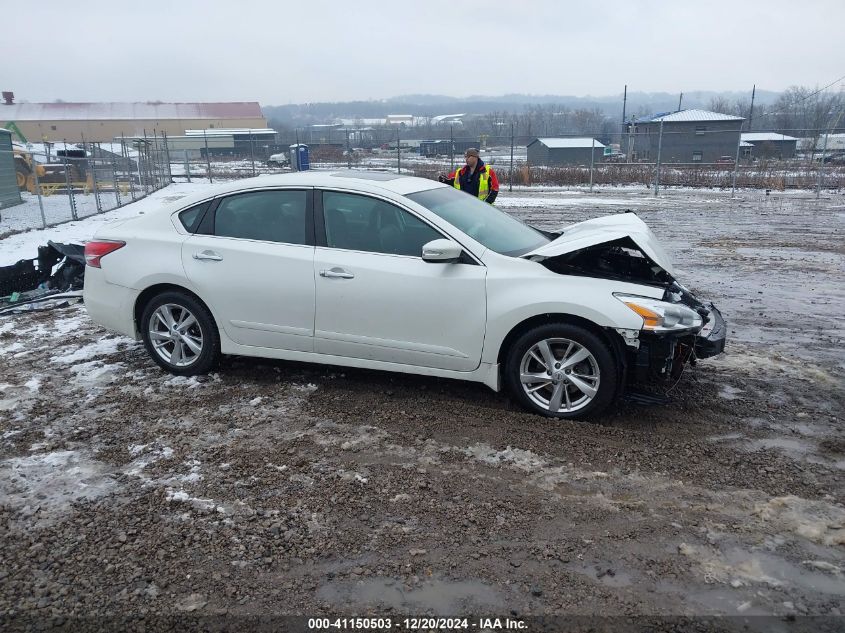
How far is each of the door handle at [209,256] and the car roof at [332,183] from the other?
0.51 m

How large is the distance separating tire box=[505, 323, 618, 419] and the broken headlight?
1.00 ft

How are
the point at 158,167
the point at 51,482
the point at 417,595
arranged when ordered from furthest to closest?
the point at 158,167
the point at 51,482
the point at 417,595

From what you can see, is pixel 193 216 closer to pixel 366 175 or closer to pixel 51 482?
pixel 366 175

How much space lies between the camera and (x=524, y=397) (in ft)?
14.7

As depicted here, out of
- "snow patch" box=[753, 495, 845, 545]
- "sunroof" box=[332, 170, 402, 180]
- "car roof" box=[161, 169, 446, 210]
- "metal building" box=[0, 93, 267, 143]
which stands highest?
"metal building" box=[0, 93, 267, 143]

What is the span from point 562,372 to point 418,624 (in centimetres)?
215

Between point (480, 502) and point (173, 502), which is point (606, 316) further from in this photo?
point (173, 502)

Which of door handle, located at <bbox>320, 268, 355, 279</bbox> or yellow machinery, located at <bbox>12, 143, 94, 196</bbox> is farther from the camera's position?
yellow machinery, located at <bbox>12, 143, 94, 196</bbox>

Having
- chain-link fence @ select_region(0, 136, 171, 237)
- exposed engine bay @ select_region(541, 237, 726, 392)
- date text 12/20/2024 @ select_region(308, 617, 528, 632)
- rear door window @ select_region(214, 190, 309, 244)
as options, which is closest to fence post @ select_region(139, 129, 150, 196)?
chain-link fence @ select_region(0, 136, 171, 237)

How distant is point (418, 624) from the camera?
2.61 m

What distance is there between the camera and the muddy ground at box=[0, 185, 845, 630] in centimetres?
279

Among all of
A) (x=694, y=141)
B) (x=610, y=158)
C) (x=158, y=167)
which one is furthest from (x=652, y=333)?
(x=694, y=141)

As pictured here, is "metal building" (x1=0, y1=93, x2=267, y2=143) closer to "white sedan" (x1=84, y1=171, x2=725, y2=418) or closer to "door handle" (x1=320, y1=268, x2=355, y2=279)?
"white sedan" (x1=84, y1=171, x2=725, y2=418)

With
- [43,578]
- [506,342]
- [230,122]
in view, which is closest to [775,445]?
[506,342]
